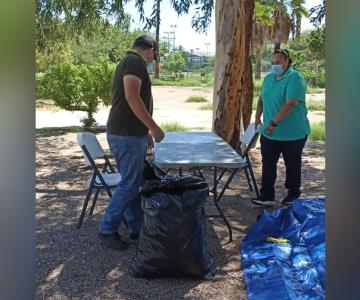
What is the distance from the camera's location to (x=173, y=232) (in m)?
3.62

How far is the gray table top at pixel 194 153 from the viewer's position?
418 centimetres

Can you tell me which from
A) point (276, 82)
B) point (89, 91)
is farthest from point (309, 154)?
point (89, 91)

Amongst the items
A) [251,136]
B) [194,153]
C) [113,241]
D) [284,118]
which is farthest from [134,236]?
[251,136]

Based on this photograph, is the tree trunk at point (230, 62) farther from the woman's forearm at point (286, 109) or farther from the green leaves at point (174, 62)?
the green leaves at point (174, 62)

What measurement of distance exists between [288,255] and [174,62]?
4419 cm

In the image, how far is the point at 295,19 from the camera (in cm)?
2766

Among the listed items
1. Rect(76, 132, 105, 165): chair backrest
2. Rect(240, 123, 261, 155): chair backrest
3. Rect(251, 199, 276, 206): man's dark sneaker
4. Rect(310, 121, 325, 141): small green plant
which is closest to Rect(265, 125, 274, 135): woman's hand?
Rect(240, 123, 261, 155): chair backrest

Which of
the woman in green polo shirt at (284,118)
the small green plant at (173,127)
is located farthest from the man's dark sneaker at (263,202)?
the small green plant at (173,127)

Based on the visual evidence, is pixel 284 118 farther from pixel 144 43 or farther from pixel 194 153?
pixel 144 43
